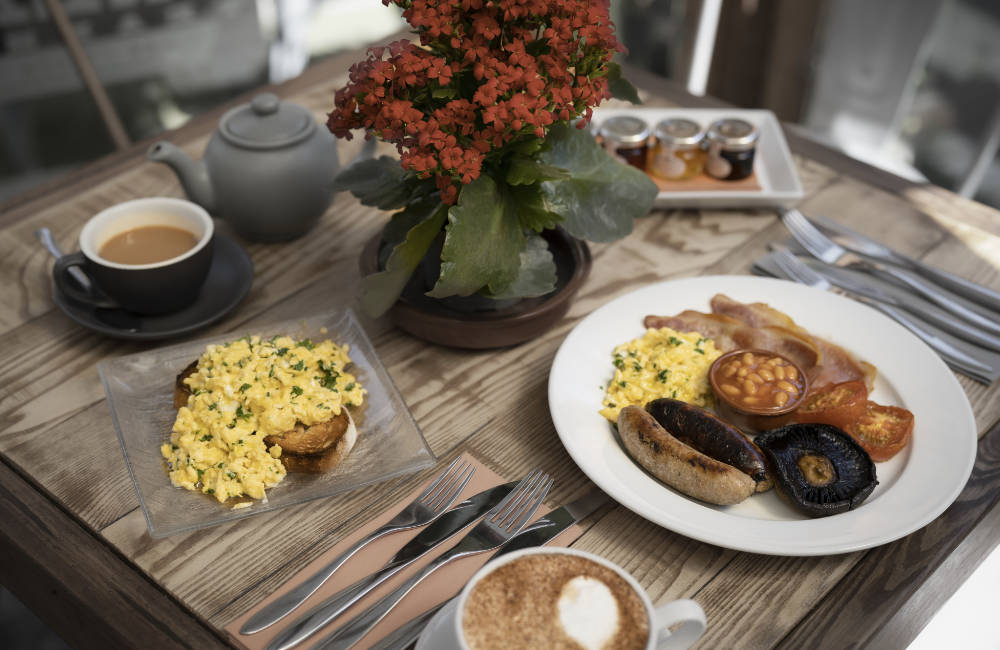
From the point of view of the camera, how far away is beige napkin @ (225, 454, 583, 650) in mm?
1104

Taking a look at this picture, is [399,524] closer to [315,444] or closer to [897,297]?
[315,444]

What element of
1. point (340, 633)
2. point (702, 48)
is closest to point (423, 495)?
point (340, 633)

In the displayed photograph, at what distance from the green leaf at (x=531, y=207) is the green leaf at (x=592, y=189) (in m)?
0.08

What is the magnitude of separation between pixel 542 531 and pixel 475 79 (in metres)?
0.67

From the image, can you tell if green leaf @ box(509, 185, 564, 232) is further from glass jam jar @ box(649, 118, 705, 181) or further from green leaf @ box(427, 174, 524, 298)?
glass jam jar @ box(649, 118, 705, 181)

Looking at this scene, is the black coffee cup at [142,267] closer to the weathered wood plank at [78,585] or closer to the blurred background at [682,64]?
the weathered wood plank at [78,585]

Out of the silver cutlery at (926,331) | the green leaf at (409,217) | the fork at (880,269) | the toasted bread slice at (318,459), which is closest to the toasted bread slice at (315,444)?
the toasted bread slice at (318,459)

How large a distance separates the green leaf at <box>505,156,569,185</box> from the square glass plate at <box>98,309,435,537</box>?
1.27 ft

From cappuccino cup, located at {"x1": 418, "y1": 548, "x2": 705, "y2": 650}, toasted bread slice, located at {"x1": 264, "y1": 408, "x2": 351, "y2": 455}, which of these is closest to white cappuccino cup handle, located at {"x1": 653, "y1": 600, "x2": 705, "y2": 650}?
cappuccino cup, located at {"x1": 418, "y1": 548, "x2": 705, "y2": 650}

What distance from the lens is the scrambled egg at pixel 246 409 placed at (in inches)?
49.4

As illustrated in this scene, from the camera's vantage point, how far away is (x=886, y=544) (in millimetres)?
1246

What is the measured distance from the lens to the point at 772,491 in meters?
1.29

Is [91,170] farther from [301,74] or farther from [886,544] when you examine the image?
[886,544]

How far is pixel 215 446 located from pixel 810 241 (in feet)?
4.13
